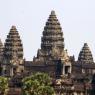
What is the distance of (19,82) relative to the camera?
15675 cm

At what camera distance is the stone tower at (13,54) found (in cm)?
18550

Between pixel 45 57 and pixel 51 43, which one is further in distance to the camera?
pixel 45 57

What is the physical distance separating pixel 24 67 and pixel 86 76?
24.2 metres

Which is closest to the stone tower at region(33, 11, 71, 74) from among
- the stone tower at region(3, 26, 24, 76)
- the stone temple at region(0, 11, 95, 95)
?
the stone temple at region(0, 11, 95, 95)

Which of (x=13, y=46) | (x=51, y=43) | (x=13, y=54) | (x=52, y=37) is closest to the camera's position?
(x=13, y=54)

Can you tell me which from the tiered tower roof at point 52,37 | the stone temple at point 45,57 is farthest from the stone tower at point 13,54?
the tiered tower roof at point 52,37

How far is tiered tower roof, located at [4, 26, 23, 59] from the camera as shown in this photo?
19062cm

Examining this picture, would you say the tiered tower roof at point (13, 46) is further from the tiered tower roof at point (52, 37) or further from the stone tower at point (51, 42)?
the tiered tower roof at point (52, 37)

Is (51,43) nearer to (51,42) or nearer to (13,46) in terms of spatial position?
(51,42)

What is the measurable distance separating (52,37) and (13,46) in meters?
8.56

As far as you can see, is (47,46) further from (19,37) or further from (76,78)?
(76,78)

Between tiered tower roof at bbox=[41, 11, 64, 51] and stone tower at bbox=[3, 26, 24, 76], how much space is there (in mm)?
5371

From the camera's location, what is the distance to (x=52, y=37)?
19150 cm

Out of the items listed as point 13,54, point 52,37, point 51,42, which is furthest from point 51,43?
point 13,54
